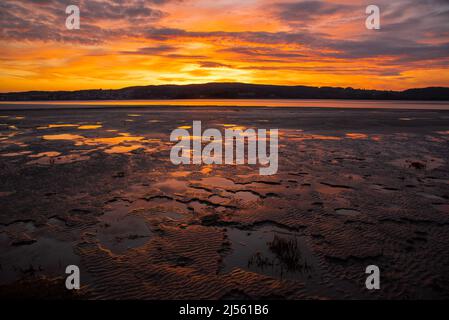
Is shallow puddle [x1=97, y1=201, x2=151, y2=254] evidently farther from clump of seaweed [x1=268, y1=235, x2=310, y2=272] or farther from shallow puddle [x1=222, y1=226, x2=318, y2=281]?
clump of seaweed [x1=268, y1=235, x2=310, y2=272]

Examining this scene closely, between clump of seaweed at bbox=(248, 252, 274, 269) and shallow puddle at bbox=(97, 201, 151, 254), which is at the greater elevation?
shallow puddle at bbox=(97, 201, 151, 254)

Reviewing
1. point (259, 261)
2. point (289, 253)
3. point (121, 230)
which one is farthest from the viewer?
point (121, 230)

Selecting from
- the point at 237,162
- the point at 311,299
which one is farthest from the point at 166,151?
the point at 311,299

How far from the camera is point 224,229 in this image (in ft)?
25.1

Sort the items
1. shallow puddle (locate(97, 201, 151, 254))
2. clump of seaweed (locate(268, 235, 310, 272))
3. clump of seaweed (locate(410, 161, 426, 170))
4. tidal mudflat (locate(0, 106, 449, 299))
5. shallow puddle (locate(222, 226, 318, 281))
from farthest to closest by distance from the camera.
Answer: clump of seaweed (locate(410, 161, 426, 170)) < shallow puddle (locate(97, 201, 151, 254)) < clump of seaweed (locate(268, 235, 310, 272)) < shallow puddle (locate(222, 226, 318, 281)) < tidal mudflat (locate(0, 106, 449, 299))

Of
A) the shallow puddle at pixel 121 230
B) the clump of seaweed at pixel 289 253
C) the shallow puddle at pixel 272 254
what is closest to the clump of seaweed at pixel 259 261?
the shallow puddle at pixel 272 254

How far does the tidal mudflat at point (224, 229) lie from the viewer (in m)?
5.40

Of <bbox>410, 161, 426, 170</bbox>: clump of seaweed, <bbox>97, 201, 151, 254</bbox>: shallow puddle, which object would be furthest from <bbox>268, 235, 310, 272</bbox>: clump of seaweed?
<bbox>410, 161, 426, 170</bbox>: clump of seaweed

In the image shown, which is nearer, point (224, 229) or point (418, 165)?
point (224, 229)

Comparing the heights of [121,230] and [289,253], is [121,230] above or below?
above

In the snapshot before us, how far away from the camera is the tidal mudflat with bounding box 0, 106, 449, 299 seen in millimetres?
5402

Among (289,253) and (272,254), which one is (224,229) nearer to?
(272,254)

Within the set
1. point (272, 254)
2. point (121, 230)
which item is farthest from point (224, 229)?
point (121, 230)

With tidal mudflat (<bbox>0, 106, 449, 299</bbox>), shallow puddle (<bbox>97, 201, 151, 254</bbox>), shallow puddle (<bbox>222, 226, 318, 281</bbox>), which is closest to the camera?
tidal mudflat (<bbox>0, 106, 449, 299</bbox>)
